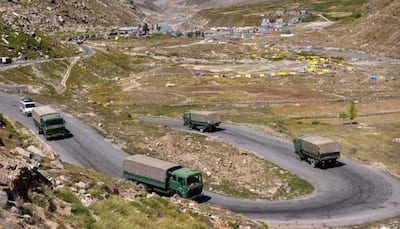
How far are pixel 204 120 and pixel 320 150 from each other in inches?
812

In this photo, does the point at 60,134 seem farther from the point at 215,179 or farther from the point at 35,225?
the point at 35,225

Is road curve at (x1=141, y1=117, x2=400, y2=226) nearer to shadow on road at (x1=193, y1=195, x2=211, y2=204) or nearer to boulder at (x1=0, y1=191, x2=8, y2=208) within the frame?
shadow on road at (x1=193, y1=195, x2=211, y2=204)

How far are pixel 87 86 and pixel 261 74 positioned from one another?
5693 cm

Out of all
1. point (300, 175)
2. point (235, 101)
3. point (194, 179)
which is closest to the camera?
point (194, 179)

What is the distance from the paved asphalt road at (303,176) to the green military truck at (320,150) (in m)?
0.97

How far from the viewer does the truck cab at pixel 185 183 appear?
40.7m

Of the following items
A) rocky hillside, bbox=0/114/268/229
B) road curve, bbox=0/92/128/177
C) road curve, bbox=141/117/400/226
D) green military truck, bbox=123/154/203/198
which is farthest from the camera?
road curve, bbox=0/92/128/177

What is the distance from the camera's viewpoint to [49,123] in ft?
192

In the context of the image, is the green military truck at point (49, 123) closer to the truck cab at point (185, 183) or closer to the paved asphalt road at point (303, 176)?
the paved asphalt road at point (303, 176)

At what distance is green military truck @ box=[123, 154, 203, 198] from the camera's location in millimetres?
40969

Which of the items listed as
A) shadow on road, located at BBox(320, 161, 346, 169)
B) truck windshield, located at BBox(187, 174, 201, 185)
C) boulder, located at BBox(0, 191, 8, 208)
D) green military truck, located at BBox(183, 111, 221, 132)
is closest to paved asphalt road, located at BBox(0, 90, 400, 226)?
shadow on road, located at BBox(320, 161, 346, 169)

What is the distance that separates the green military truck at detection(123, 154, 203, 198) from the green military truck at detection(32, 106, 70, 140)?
17718 millimetres

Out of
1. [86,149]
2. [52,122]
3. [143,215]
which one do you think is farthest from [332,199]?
[52,122]

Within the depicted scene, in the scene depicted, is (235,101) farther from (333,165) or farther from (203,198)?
(203,198)
